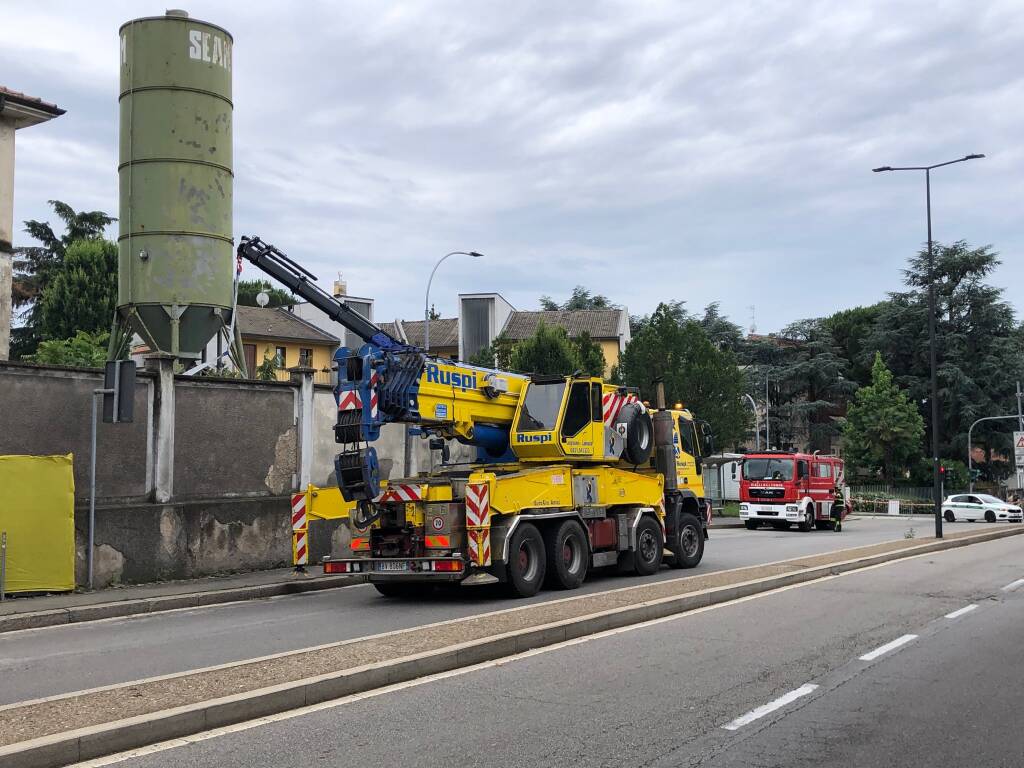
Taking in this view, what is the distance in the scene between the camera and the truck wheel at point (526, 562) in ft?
42.7

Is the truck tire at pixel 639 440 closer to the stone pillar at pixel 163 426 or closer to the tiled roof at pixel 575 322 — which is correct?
the stone pillar at pixel 163 426

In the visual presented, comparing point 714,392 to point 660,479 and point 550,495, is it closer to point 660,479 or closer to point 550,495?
point 660,479

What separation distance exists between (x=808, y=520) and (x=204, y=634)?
26166 mm

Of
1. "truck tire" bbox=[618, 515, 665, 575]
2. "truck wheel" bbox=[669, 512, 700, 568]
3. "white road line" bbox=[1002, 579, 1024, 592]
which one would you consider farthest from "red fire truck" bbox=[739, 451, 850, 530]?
"truck tire" bbox=[618, 515, 665, 575]

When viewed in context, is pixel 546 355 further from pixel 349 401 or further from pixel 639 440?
pixel 349 401

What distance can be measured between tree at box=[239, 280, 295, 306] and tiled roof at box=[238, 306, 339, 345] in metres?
9.18

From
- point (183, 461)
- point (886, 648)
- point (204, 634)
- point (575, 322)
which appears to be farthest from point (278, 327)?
point (886, 648)

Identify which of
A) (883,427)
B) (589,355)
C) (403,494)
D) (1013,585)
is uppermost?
(589,355)

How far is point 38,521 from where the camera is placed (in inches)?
514

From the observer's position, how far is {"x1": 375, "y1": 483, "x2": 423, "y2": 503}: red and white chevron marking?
42.2 ft

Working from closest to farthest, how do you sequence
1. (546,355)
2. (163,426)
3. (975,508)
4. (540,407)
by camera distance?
(540,407) < (163,426) < (546,355) < (975,508)

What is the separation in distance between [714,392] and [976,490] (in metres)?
35.0

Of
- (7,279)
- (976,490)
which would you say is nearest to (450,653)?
(7,279)

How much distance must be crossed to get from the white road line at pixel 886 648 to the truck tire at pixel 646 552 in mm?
6250
